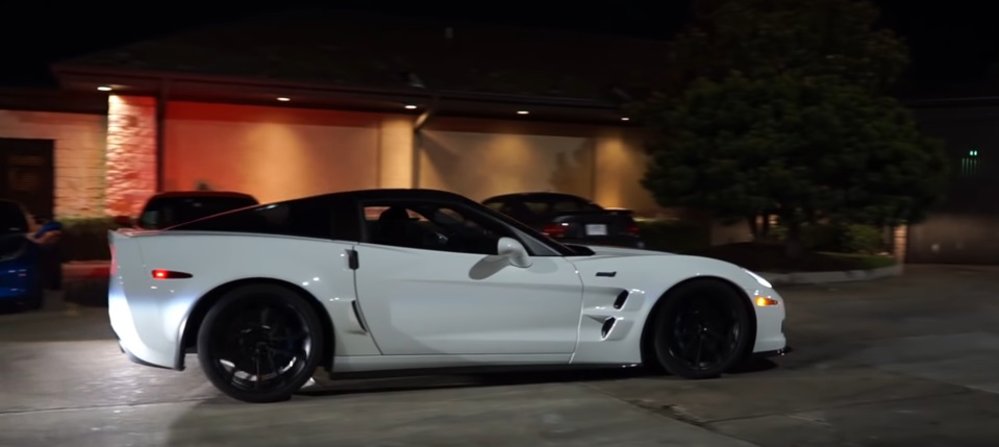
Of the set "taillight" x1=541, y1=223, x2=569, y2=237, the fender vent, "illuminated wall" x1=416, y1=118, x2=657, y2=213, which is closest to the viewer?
the fender vent

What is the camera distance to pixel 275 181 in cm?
1825

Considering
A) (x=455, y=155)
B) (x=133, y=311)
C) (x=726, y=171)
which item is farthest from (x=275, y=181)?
(x=133, y=311)

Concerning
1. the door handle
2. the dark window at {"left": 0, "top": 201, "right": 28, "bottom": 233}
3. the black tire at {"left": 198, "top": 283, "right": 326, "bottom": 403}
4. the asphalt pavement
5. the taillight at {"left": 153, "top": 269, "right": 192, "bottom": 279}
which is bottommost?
the asphalt pavement

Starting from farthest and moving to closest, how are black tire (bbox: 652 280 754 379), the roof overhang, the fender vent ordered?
the roof overhang, black tire (bbox: 652 280 754 379), the fender vent

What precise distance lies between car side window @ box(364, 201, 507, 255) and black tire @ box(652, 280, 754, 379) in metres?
1.38

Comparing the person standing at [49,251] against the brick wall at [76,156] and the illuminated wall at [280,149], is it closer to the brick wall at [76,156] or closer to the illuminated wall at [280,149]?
the brick wall at [76,156]

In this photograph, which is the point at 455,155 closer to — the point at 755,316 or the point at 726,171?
the point at 726,171

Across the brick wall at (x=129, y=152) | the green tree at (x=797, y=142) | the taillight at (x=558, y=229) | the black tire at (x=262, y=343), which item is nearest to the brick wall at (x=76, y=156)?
the brick wall at (x=129, y=152)

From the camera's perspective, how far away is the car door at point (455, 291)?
682cm

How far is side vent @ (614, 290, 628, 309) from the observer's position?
722cm

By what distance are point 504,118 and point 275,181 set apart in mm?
4596

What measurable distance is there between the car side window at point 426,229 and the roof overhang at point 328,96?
9.09 m

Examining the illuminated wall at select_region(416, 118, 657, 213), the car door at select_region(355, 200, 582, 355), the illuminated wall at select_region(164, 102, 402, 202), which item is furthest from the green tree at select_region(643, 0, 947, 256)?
the car door at select_region(355, 200, 582, 355)

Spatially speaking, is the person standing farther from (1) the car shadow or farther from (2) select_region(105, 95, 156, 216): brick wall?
(1) the car shadow
